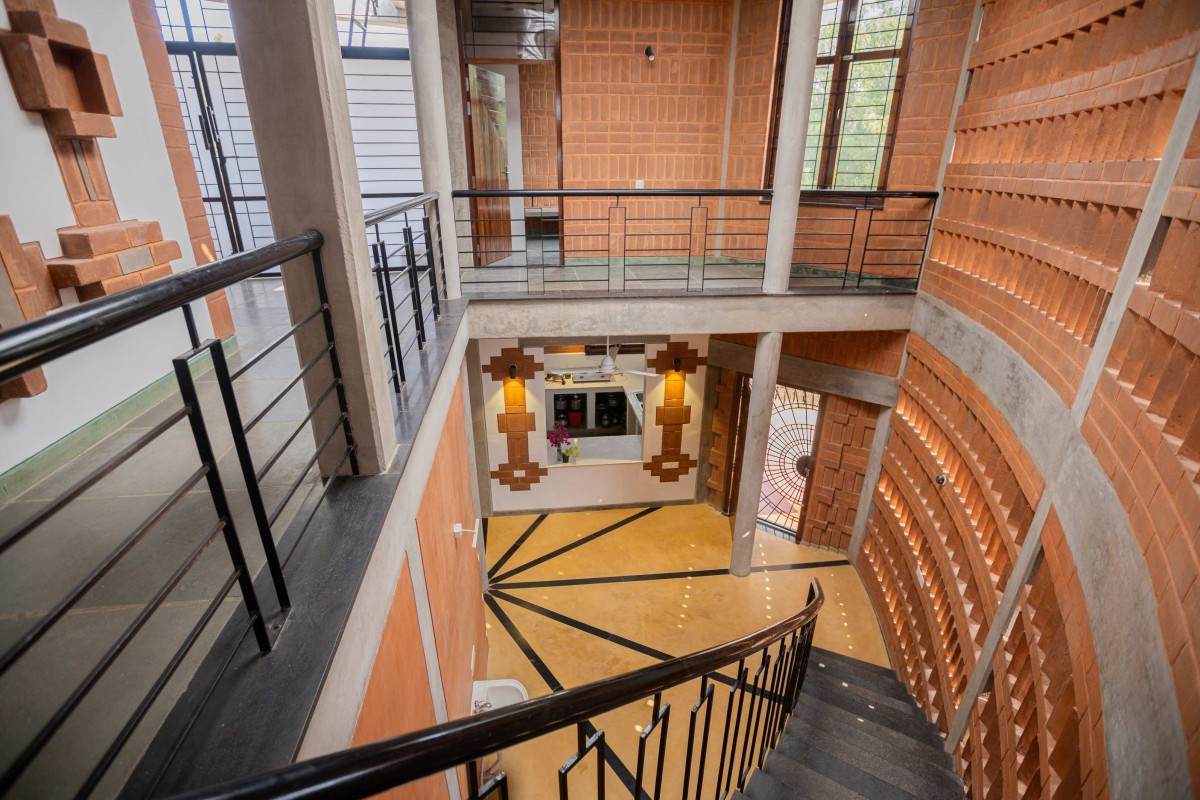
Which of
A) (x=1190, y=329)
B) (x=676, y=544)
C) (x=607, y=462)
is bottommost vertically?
(x=676, y=544)

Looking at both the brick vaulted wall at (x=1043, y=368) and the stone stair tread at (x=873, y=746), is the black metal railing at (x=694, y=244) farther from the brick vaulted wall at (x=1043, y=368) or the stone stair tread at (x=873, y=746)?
the stone stair tread at (x=873, y=746)

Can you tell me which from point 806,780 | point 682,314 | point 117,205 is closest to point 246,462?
point 117,205

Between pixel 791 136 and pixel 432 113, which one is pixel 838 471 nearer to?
pixel 791 136

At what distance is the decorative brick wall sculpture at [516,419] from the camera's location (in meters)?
6.33

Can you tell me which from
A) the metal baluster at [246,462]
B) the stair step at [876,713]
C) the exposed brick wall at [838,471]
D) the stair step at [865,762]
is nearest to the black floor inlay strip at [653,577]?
the exposed brick wall at [838,471]

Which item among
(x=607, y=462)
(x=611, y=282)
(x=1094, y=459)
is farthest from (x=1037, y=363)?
(x=607, y=462)

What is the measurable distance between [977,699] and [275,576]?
3.75m

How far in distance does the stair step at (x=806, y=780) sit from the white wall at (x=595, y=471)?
4293mm

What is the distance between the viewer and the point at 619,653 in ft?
16.1

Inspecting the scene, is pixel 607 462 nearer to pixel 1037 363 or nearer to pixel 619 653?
pixel 619 653

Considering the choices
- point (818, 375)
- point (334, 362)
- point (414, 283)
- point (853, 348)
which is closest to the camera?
point (334, 362)

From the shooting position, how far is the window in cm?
481

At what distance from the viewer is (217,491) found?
41.5 inches

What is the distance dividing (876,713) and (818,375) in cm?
309
